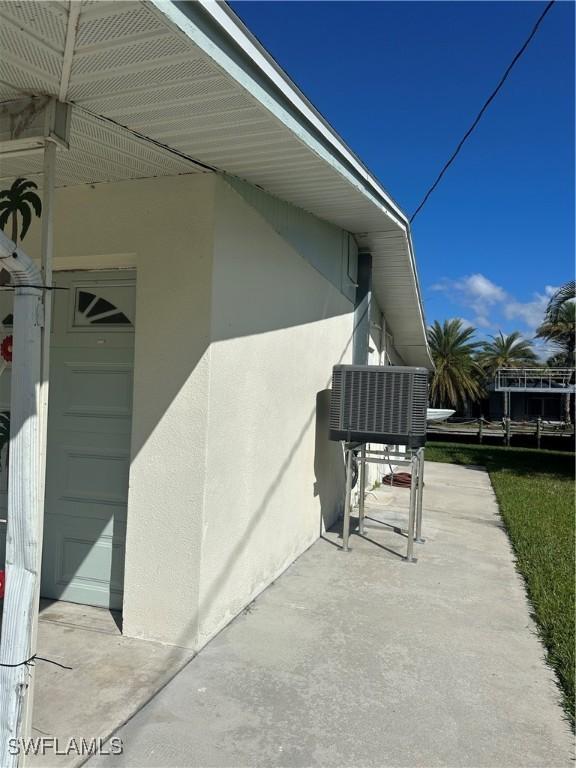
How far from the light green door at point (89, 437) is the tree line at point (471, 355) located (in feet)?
75.2

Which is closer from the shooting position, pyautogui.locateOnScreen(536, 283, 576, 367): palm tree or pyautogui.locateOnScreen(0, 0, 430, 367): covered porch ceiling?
pyautogui.locateOnScreen(0, 0, 430, 367): covered porch ceiling

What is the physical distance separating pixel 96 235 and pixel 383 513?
5.46 metres

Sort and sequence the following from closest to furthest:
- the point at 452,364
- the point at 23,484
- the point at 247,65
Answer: the point at 23,484
the point at 247,65
the point at 452,364

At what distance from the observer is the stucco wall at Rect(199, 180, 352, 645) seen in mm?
3439

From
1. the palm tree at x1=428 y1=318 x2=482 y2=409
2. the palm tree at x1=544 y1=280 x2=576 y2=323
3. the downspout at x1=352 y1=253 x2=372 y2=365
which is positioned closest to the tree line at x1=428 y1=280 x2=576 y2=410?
the palm tree at x1=428 y1=318 x2=482 y2=409

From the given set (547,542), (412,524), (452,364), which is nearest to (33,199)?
(412,524)

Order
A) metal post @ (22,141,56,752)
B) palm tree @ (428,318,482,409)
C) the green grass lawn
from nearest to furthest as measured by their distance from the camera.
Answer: metal post @ (22,141,56,752), the green grass lawn, palm tree @ (428,318,482,409)

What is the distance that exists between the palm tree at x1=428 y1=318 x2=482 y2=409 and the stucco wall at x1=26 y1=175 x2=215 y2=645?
28.3 meters

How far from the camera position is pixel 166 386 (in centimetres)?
337

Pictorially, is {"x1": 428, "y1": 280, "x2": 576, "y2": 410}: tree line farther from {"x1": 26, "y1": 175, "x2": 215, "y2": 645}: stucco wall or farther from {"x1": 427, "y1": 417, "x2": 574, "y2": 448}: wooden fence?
{"x1": 26, "y1": 175, "x2": 215, "y2": 645}: stucco wall

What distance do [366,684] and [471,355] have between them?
33424 millimetres

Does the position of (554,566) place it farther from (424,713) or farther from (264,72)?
(264,72)

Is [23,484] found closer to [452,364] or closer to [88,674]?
[88,674]
